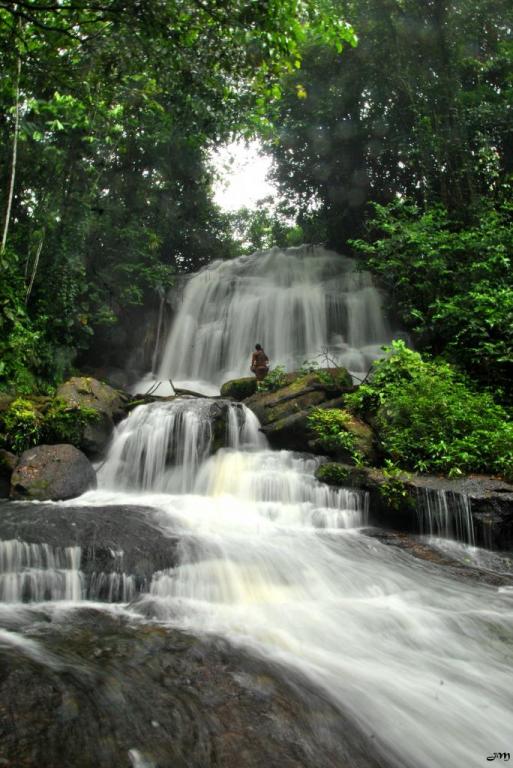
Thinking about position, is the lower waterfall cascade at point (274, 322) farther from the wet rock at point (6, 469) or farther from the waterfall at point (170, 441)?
the wet rock at point (6, 469)

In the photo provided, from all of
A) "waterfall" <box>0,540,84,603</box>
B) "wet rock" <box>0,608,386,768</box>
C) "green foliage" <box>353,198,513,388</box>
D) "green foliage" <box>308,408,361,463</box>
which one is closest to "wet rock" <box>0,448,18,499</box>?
"waterfall" <box>0,540,84,603</box>

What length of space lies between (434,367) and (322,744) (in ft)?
24.6

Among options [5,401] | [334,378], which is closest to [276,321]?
[334,378]

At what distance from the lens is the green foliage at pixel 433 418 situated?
6730 mm

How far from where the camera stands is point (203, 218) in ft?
63.1

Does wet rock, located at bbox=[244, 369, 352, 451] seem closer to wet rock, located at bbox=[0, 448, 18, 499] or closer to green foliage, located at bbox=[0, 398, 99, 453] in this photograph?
green foliage, located at bbox=[0, 398, 99, 453]

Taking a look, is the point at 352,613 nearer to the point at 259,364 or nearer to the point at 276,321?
the point at 259,364

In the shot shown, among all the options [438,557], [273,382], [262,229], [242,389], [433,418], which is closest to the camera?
[438,557]

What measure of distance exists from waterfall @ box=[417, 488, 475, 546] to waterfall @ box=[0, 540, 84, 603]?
4.32 meters

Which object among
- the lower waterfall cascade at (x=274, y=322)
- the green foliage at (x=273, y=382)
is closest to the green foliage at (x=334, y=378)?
the green foliage at (x=273, y=382)

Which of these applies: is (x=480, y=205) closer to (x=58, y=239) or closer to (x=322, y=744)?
(x=58, y=239)

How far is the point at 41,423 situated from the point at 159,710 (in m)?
6.46

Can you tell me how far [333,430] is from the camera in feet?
26.4

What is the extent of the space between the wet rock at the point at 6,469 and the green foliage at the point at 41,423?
1.00 ft
